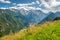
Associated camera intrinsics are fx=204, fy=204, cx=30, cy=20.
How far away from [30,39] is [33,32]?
48 cm

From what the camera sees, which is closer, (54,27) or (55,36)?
(55,36)

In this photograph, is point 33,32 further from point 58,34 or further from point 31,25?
point 58,34

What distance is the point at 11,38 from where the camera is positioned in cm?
743

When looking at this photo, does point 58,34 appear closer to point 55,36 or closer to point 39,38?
point 55,36

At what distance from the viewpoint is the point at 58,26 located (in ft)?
26.1

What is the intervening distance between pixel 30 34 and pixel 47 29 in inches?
26.5

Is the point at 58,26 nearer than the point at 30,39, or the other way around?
the point at 30,39

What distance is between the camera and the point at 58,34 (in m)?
7.36

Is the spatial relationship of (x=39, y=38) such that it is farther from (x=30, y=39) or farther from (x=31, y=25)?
(x=31, y=25)

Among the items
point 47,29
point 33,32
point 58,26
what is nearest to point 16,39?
point 33,32

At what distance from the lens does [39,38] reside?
716 centimetres

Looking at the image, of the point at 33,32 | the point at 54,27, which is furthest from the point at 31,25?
the point at 54,27

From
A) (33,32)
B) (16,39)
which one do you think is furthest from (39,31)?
(16,39)

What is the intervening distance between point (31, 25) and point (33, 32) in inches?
15.4
